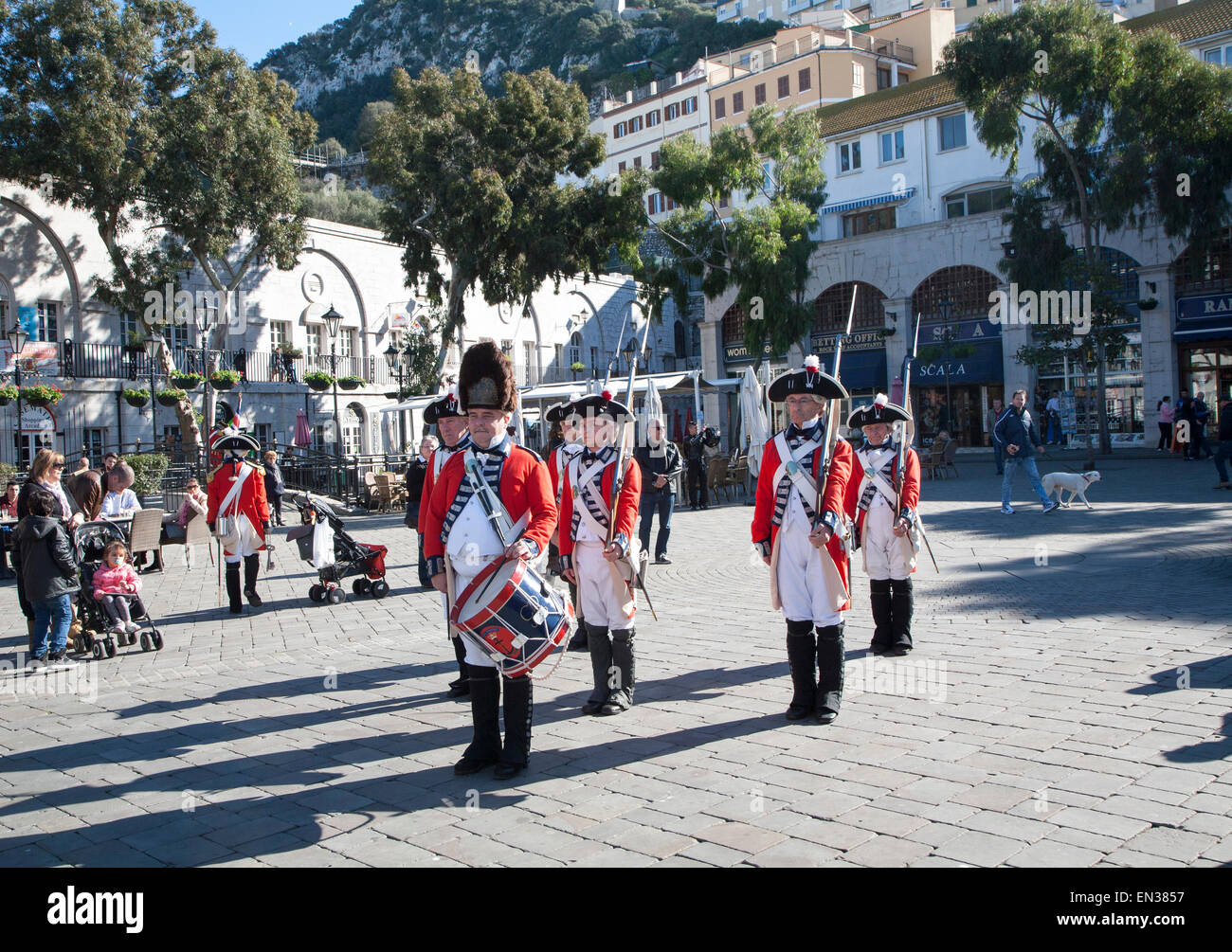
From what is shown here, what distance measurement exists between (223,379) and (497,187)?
30.4ft

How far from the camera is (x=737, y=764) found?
4848mm

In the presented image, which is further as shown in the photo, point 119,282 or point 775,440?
point 119,282

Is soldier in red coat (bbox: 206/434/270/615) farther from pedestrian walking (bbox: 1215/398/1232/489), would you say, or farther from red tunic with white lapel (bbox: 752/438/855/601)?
pedestrian walking (bbox: 1215/398/1232/489)

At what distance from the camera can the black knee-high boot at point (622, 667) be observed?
595cm

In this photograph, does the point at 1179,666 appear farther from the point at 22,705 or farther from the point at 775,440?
the point at 22,705

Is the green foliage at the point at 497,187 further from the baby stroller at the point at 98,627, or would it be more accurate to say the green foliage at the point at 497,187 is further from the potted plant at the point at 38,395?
the baby stroller at the point at 98,627

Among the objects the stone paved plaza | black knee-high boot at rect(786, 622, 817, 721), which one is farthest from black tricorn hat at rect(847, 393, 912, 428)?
black knee-high boot at rect(786, 622, 817, 721)

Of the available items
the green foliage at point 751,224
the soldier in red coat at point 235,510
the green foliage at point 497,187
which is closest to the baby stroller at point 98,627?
the soldier in red coat at point 235,510

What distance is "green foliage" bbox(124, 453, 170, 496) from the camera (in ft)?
69.9

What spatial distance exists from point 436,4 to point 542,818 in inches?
5143

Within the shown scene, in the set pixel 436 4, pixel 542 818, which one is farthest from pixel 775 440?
pixel 436 4

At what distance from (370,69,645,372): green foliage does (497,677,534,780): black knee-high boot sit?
2144 centimetres

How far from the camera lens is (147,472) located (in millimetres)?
21844

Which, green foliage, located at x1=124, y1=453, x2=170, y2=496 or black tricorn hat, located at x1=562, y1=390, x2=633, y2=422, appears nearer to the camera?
black tricorn hat, located at x1=562, y1=390, x2=633, y2=422
